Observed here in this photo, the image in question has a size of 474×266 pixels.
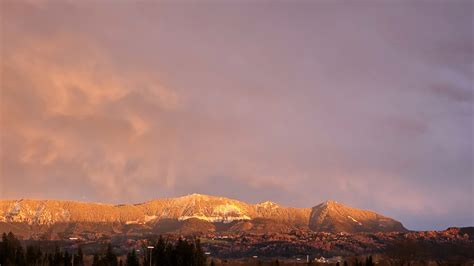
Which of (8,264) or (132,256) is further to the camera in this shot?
(132,256)

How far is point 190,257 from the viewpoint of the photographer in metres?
176

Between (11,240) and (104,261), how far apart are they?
31.8 meters

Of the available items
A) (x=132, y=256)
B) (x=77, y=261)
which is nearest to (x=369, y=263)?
(x=132, y=256)

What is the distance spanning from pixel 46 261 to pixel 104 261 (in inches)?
611

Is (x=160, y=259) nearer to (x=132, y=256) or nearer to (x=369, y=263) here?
(x=132, y=256)

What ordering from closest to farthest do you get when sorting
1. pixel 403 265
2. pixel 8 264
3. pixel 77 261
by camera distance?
pixel 8 264 → pixel 77 261 → pixel 403 265

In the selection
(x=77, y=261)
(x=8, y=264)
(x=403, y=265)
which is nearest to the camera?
(x=8, y=264)

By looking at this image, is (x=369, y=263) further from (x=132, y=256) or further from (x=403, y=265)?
(x=132, y=256)

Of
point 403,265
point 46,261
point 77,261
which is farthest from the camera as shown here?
point 403,265

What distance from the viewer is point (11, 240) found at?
187250mm

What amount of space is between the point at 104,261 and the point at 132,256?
28.7 feet

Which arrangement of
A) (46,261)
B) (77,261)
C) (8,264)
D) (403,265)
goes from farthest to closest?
(403,265)
(77,261)
(46,261)
(8,264)

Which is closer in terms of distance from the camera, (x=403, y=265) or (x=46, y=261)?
(x=46, y=261)

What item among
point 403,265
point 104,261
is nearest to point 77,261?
point 104,261
